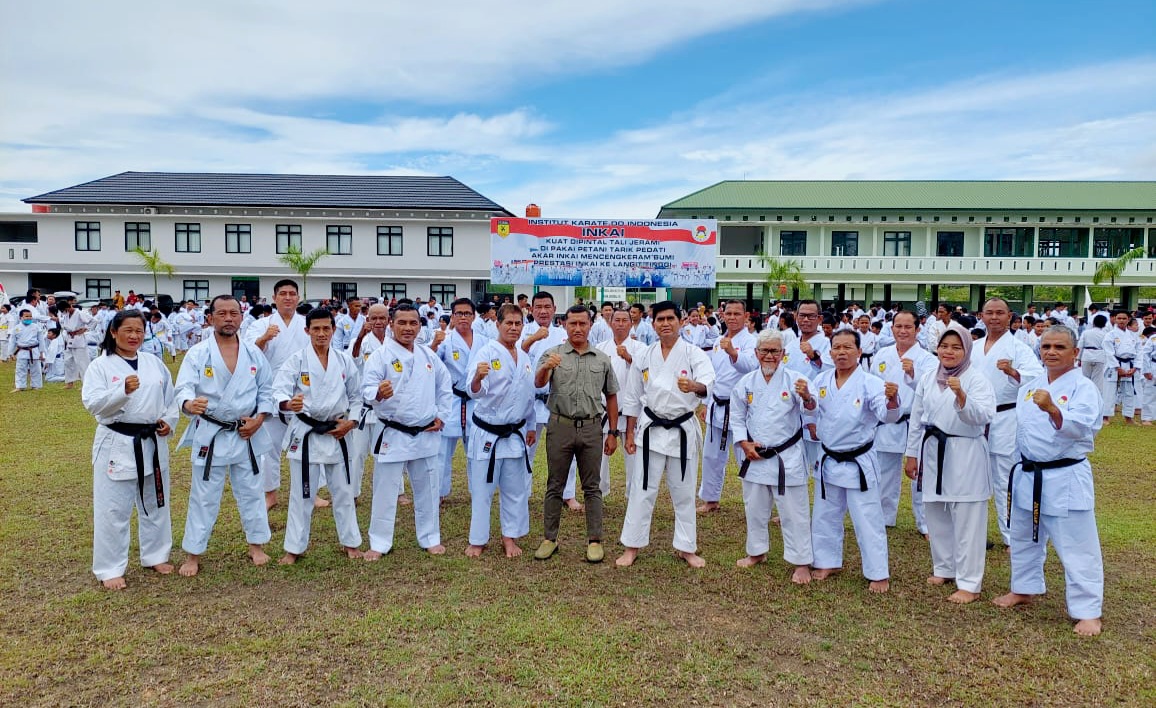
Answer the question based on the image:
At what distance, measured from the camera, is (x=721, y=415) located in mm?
6949

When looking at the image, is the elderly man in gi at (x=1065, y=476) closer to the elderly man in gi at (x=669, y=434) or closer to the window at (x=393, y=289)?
the elderly man in gi at (x=669, y=434)

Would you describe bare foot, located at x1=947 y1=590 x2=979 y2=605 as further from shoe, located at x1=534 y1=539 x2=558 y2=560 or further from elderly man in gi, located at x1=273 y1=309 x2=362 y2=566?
elderly man in gi, located at x1=273 y1=309 x2=362 y2=566

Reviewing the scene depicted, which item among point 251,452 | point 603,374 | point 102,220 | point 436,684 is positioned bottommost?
point 436,684

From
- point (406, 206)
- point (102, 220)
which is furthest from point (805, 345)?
point (102, 220)

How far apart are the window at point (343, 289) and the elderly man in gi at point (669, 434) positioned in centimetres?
3023

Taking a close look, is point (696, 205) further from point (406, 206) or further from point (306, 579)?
point (306, 579)

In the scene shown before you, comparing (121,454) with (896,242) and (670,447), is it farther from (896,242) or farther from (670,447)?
(896,242)

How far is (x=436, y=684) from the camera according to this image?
3.77m

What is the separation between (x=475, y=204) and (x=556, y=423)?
2901 centimetres

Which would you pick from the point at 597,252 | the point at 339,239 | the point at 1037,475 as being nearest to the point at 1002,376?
the point at 1037,475

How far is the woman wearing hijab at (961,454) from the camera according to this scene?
4750 mm

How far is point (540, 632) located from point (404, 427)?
6.17 ft

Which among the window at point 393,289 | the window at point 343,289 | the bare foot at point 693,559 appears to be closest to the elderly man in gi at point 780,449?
the bare foot at point 693,559

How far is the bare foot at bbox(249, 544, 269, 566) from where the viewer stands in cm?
538
